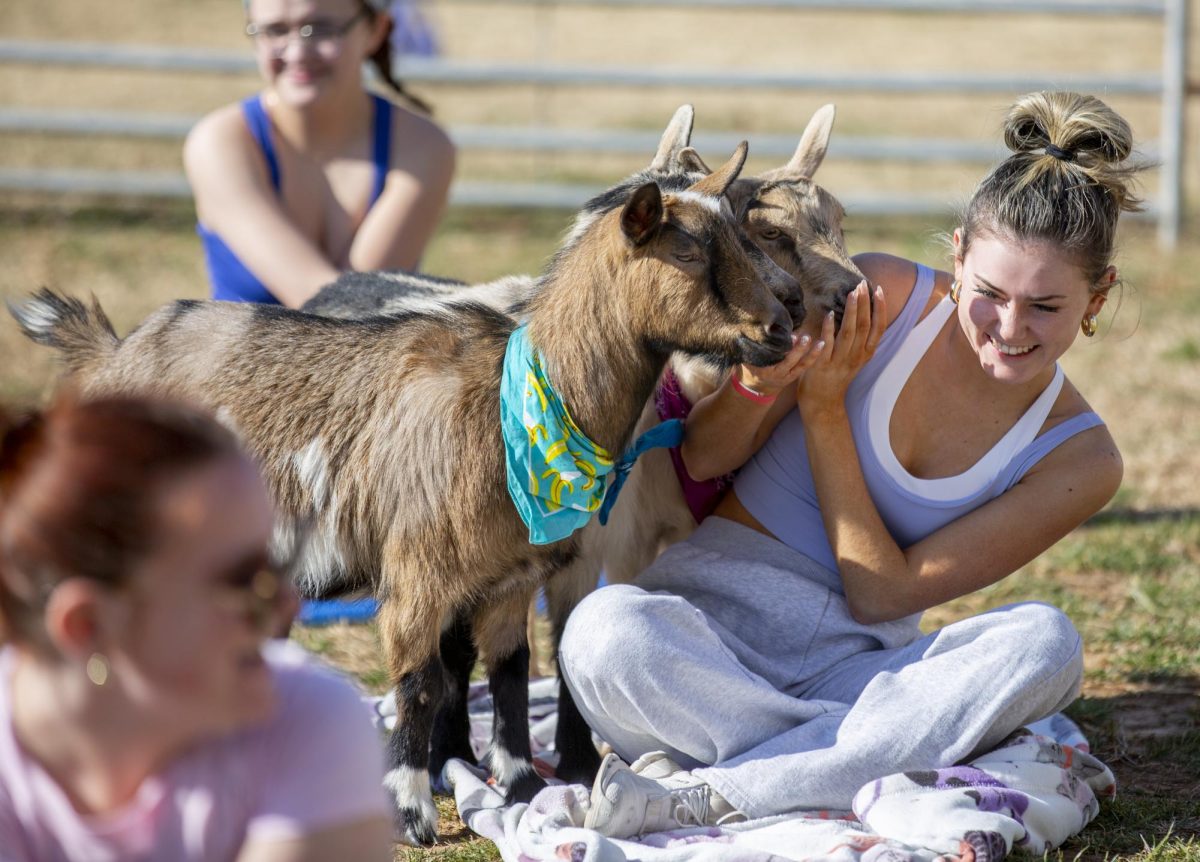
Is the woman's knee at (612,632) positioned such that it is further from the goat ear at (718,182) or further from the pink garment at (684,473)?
the goat ear at (718,182)

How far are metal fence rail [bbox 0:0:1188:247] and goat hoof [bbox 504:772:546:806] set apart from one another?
6.82m

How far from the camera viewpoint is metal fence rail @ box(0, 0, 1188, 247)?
30.5 feet

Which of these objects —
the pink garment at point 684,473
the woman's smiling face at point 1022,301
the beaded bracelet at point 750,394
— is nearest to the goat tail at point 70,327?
the pink garment at point 684,473

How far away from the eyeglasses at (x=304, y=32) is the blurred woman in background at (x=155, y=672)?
9.66 feet

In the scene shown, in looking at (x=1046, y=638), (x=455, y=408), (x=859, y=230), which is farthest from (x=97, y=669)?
(x=859, y=230)

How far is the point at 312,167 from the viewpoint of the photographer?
459cm

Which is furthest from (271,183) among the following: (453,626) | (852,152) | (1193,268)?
(1193,268)

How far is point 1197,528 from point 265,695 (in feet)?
13.7

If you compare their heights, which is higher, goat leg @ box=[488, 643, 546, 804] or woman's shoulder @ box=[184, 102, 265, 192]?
woman's shoulder @ box=[184, 102, 265, 192]

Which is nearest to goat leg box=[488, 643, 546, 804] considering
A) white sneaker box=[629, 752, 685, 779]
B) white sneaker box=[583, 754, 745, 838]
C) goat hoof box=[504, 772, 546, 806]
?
goat hoof box=[504, 772, 546, 806]

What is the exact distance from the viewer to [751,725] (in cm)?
300

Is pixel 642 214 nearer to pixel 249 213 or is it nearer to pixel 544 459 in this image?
pixel 544 459

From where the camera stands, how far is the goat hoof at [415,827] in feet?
9.89

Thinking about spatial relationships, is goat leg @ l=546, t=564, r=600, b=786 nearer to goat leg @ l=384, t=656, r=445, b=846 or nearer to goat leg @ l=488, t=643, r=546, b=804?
goat leg @ l=488, t=643, r=546, b=804
